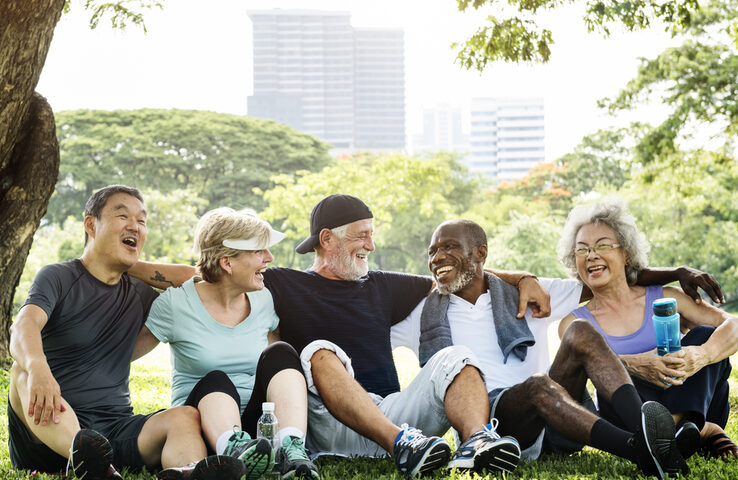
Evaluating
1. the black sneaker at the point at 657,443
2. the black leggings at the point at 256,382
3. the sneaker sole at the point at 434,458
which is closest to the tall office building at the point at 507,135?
the black leggings at the point at 256,382

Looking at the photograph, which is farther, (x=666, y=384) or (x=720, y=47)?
(x=720, y=47)

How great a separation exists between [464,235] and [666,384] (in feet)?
4.19

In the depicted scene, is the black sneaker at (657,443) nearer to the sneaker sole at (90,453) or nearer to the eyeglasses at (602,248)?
the eyeglasses at (602,248)

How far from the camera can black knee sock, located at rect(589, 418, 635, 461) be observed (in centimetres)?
316

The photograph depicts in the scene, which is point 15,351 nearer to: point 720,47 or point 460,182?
point 720,47

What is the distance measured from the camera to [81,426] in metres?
3.54

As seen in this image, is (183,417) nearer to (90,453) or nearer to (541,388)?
(90,453)

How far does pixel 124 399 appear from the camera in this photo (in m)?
3.72

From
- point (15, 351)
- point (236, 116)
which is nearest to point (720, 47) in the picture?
point (15, 351)

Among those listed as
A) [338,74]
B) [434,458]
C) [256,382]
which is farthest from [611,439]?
[338,74]

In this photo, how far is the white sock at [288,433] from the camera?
130 inches

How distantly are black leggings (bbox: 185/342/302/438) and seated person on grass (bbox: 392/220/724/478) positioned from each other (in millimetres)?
902

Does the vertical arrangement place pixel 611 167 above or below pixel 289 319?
above

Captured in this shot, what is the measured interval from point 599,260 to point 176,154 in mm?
36390
